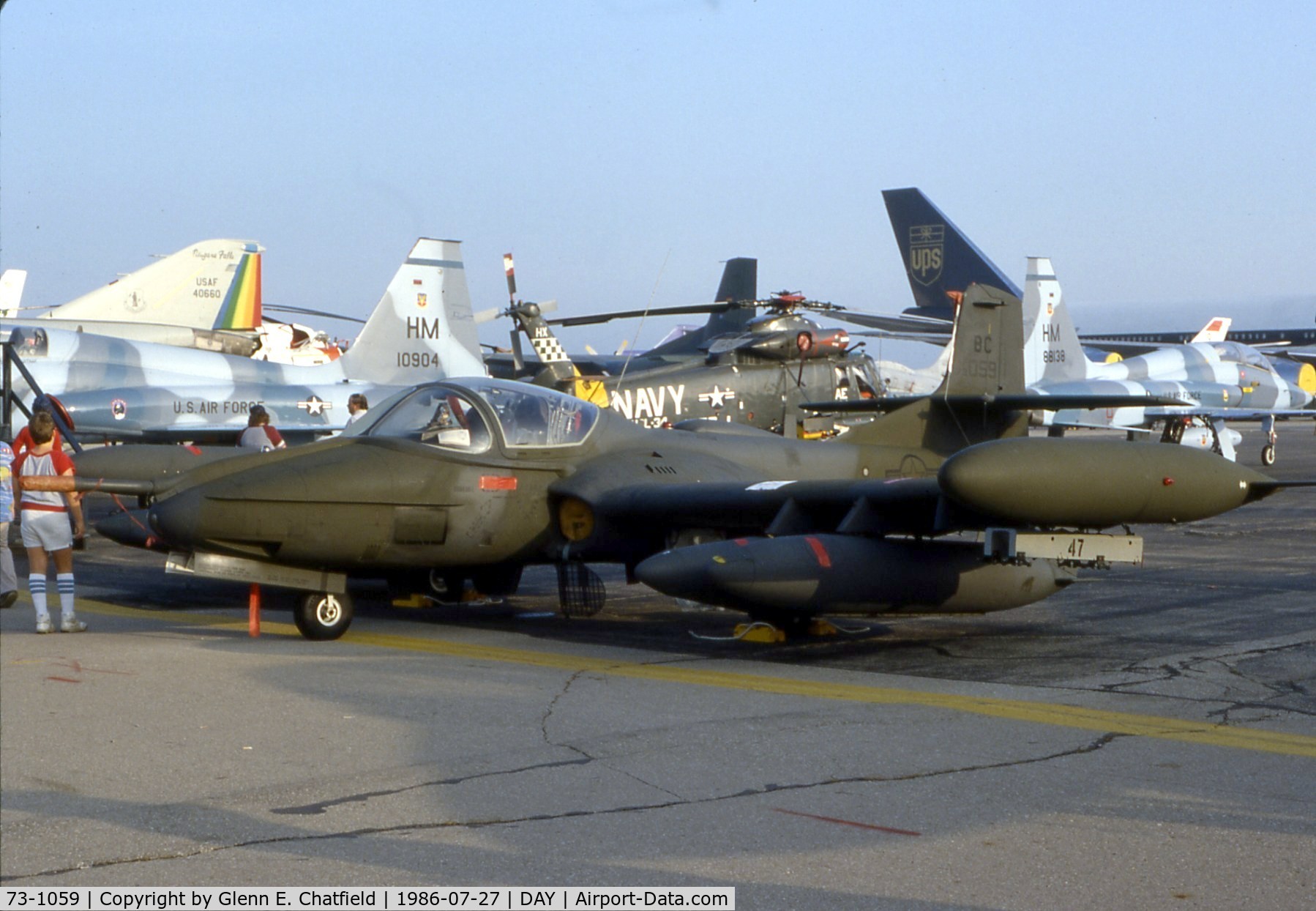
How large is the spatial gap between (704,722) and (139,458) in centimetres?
651

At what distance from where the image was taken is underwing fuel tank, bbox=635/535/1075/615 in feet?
29.1

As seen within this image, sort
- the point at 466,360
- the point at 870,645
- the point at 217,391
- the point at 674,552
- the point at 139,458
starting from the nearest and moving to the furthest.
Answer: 1. the point at 674,552
2. the point at 870,645
3. the point at 139,458
4. the point at 217,391
5. the point at 466,360

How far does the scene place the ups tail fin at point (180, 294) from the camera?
3416 centimetres

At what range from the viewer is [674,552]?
904cm

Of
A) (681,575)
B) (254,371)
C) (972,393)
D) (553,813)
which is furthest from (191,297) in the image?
(553,813)

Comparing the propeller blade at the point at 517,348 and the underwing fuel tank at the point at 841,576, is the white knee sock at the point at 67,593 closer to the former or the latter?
the underwing fuel tank at the point at 841,576

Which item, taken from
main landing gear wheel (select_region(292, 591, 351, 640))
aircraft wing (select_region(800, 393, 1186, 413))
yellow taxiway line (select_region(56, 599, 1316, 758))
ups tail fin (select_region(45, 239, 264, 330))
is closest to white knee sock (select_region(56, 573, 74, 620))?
yellow taxiway line (select_region(56, 599, 1316, 758))

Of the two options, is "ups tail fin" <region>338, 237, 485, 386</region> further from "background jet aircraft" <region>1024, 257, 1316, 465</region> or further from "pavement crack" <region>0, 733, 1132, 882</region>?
"pavement crack" <region>0, 733, 1132, 882</region>

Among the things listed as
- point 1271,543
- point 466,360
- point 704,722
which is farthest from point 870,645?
point 466,360

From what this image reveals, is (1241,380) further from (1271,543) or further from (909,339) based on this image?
(1271,543)

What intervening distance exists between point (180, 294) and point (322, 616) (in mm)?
27597

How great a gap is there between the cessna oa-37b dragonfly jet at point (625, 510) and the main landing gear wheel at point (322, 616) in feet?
0.04

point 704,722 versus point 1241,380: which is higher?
point 1241,380

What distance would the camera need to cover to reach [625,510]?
10.0 meters
